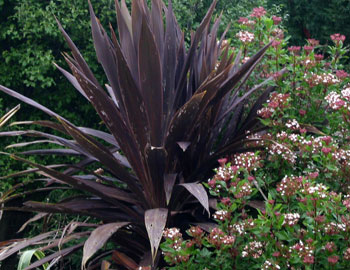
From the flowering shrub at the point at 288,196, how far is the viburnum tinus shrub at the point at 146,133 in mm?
238

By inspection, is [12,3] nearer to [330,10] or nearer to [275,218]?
[275,218]

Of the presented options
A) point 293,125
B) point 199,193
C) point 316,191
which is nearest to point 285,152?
point 293,125

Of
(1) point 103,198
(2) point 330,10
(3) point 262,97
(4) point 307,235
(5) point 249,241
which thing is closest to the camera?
(4) point 307,235

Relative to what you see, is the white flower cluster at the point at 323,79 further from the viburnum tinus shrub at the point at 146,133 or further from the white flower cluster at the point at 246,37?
the white flower cluster at the point at 246,37

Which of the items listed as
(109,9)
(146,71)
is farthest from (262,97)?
(109,9)

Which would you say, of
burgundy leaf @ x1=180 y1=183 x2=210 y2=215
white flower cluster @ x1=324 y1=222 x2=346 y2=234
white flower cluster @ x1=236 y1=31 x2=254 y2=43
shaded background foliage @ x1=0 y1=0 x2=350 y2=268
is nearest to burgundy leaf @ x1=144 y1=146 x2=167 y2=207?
burgundy leaf @ x1=180 y1=183 x2=210 y2=215

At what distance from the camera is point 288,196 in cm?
200

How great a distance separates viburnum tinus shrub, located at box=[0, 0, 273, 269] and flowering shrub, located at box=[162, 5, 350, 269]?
0.78ft

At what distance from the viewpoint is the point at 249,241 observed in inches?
77.8

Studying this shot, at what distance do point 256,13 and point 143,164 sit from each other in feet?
4.28

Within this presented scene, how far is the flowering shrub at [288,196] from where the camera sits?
1843 millimetres

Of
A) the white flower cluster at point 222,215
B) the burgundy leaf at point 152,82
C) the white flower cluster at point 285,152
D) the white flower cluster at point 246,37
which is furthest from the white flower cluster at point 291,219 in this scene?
the white flower cluster at point 246,37

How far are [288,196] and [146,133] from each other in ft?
2.74

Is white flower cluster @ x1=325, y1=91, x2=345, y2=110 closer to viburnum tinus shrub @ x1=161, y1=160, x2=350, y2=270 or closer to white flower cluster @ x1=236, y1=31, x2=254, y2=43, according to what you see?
viburnum tinus shrub @ x1=161, y1=160, x2=350, y2=270
